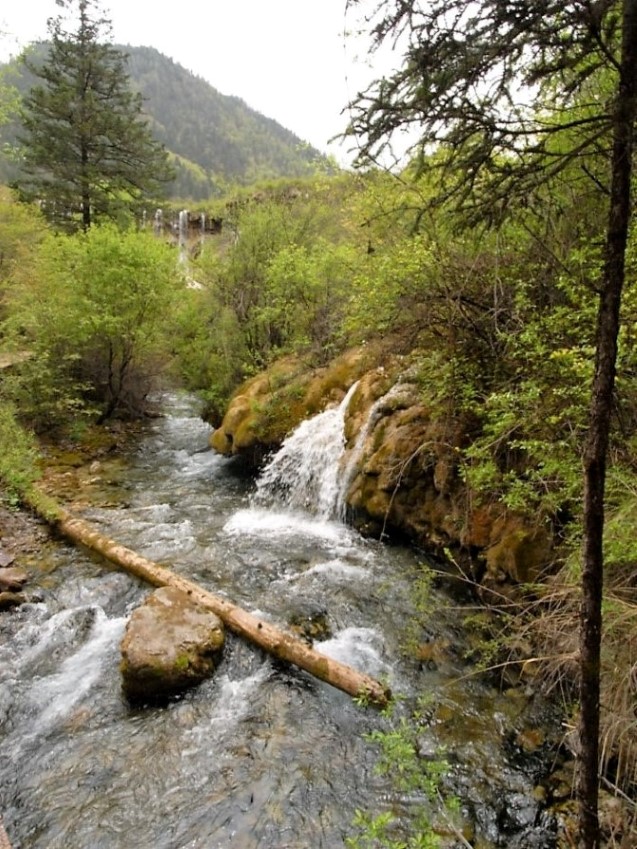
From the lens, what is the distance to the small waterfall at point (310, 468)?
29.1 feet

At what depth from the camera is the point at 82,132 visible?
1791cm

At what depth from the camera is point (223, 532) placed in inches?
332

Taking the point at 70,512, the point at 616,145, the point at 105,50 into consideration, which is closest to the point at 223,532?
the point at 70,512

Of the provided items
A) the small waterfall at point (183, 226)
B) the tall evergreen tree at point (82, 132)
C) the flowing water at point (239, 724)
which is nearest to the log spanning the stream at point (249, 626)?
the flowing water at point (239, 724)

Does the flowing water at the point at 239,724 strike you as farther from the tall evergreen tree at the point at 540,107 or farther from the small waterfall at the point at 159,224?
the small waterfall at the point at 159,224

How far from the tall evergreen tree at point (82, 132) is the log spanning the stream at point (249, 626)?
630 inches

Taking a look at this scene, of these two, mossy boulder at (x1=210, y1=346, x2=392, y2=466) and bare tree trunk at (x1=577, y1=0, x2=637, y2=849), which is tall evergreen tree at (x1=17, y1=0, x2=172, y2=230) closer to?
mossy boulder at (x1=210, y1=346, x2=392, y2=466)

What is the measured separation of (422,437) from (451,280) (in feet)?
7.59

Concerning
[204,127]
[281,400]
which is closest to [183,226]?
[281,400]

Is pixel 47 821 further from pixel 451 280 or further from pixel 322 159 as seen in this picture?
pixel 322 159

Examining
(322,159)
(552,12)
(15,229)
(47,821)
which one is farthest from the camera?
(15,229)

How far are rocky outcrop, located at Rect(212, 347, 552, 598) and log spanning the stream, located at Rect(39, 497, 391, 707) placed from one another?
5.05 ft

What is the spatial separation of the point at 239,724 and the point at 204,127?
398 ft

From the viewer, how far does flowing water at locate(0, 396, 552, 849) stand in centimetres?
349
